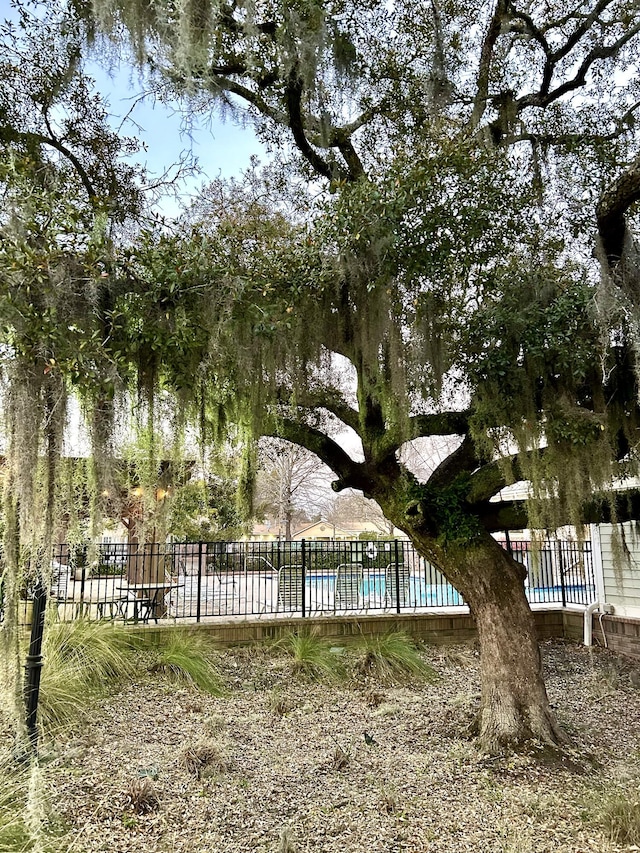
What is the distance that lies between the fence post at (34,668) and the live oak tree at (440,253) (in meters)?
1.77

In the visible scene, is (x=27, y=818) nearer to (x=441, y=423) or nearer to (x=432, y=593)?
(x=441, y=423)

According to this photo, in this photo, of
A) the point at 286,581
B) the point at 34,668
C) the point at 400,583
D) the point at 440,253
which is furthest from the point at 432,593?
the point at 440,253

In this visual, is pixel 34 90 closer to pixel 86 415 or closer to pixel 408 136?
pixel 86 415

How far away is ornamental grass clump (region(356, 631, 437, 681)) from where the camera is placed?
6.12 meters

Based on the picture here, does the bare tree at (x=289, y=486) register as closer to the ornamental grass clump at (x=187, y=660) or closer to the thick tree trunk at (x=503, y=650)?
the ornamental grass clump at (x=187, y=660)

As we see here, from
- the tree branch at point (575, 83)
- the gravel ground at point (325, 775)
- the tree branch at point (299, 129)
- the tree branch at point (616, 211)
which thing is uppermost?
the tree branch at point (575, 83)

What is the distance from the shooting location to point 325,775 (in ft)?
12.6

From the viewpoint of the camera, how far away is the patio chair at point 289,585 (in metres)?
7.82

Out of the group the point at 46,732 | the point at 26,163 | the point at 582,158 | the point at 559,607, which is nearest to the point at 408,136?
the point at 582,158

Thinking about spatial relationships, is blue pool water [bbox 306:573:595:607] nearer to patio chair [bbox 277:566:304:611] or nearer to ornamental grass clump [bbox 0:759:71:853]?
patio chair [bbox 277:566:304:611]

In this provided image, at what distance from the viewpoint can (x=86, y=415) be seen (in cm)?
305

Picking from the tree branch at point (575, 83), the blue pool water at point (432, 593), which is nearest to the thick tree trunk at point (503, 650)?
the tree branch at point (575, 83)

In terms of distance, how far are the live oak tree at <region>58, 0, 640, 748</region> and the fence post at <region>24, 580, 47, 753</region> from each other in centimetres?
177

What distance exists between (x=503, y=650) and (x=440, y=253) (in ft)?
9.72
